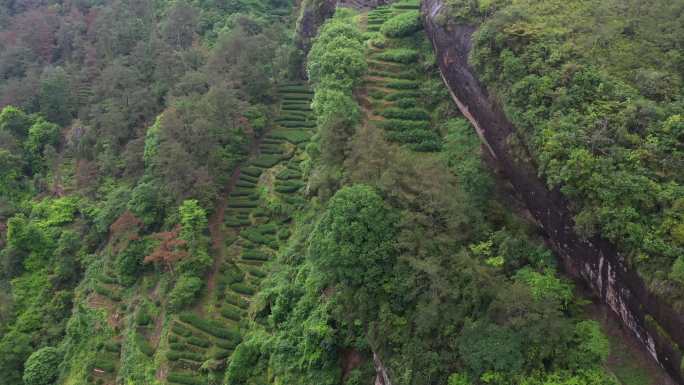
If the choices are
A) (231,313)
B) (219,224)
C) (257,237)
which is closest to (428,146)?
(257,237)

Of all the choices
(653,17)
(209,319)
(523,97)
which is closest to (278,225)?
(209,319)

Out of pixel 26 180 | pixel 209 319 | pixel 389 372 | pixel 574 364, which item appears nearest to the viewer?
pixel 574 364

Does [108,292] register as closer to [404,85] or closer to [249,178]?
[249,178]

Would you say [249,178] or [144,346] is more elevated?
[249,178]

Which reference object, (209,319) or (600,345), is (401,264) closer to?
(600,345)

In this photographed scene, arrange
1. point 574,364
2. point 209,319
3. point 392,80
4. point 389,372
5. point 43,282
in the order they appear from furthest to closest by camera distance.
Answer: point 43,282 → point 392,80 → point 209,319 → point 389,372 → point 574,364
